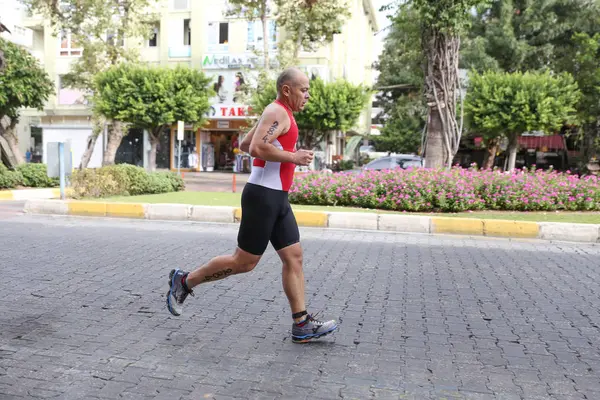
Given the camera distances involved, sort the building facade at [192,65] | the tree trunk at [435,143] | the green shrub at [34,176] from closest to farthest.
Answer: the tree trunk at [435,143] → the green shrub at [34,176] → the building facade at [192,65]

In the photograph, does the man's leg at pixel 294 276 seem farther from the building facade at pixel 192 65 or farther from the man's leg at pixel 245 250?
the building facade at pixel 192 65

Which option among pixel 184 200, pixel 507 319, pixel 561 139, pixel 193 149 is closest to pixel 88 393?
pixel 507 319

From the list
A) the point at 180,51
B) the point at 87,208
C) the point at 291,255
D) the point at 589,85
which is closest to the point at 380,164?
the point at 589,85

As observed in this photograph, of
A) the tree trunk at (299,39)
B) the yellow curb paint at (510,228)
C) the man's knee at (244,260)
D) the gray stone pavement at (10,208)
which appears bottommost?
the gray stone pavement at (10,208)

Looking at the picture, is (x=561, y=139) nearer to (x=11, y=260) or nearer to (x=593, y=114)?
(x=593, y=114)

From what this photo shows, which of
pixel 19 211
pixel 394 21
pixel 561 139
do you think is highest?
pixel 394 21

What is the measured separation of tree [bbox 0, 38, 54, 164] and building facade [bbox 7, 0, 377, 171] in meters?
11.2

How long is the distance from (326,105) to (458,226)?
42.2 ft

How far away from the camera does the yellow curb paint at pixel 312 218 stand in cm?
1021

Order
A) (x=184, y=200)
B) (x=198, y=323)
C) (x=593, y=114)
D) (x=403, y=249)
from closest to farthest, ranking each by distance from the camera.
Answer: (x=198, y=323) < (x=403, y=249) < (x=184, y=200) < (x=593, y=114)

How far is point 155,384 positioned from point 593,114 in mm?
23837

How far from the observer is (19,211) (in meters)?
11.9

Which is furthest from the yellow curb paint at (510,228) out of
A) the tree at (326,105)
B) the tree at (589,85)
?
the tree at (589,85)

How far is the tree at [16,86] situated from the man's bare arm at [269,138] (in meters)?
17.1
